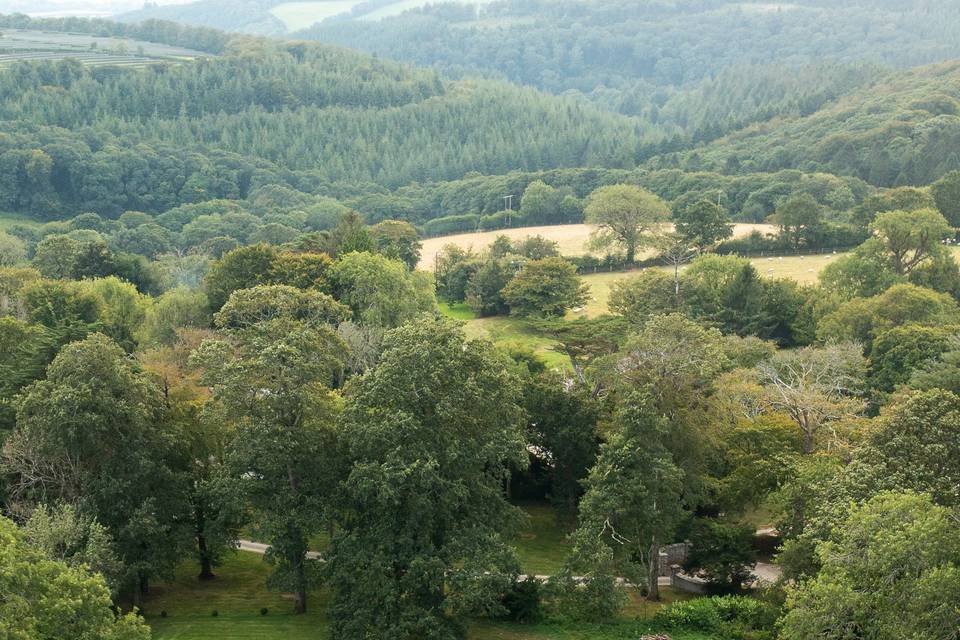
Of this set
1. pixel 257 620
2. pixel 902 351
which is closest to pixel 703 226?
pixel 902 351

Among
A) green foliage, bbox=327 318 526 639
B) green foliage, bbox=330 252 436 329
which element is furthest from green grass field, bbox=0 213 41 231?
green foliage, bbox=327 318 526 639

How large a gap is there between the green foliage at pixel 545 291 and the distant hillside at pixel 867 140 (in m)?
71.6

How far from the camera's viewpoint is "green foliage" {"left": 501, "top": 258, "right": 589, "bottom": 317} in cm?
7106

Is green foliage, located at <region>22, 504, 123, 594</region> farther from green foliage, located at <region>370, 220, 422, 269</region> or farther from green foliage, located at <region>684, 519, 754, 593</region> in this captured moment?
green foliage, located at <region>370, 220, 422, 269</region>

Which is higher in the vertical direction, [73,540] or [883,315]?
[73,540]

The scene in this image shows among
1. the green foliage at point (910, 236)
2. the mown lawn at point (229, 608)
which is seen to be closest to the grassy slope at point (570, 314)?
the green foliage at point (910, 236)

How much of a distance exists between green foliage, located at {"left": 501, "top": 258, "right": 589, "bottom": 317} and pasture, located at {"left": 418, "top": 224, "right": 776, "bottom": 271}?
63.6ft

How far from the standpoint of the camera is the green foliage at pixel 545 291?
71.1 m

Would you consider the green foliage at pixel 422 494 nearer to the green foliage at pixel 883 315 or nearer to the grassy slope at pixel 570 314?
the grassy slope at pixel 570 314

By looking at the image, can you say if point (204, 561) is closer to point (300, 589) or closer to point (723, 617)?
point (300, 589)

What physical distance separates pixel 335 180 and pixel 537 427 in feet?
414

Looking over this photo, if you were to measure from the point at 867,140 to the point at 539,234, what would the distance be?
5609cm

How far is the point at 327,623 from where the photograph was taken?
111 feet

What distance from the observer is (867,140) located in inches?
5458
